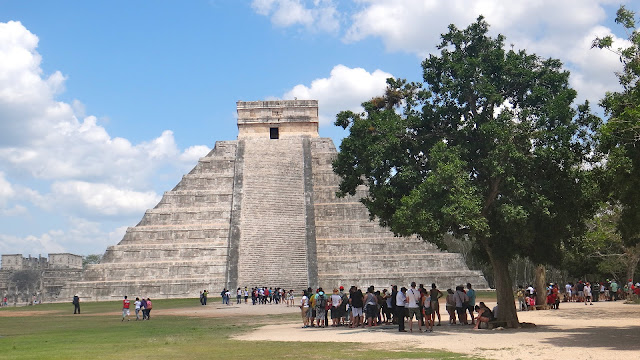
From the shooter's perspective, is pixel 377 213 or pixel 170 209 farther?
pixel 170 209

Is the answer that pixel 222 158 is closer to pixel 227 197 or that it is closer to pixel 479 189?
pixel 227 197

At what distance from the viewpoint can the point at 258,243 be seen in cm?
3562

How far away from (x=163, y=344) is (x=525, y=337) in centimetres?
700

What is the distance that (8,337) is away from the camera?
15.6 m

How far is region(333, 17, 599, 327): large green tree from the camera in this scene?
1449cm

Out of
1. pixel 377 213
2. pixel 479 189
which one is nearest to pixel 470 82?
pixel 479 189

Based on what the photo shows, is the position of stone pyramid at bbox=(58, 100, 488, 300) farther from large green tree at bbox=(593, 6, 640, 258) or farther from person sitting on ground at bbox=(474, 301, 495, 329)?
large green tree at bbox=(593, 6, 640, 258)

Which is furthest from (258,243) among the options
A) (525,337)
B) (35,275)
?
(35,275)

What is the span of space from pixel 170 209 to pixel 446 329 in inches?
1020

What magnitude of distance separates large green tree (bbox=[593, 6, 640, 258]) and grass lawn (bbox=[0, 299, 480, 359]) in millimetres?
4753

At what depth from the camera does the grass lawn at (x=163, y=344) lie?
1095cm

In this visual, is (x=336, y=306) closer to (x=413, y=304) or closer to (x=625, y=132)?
(x=413, y=304)

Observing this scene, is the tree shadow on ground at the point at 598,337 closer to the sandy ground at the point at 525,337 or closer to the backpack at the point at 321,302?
the sandy ground at the point at 525,337

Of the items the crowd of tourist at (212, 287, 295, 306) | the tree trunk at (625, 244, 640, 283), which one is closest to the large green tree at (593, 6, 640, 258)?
the tree trunk at (625, 244, 640, 283)
